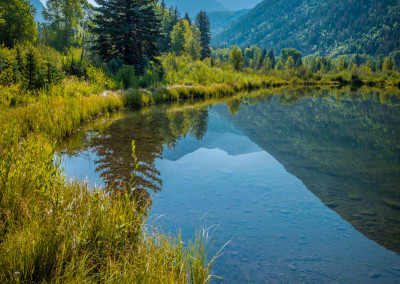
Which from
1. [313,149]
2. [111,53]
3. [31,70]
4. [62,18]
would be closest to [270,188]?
[313,149]

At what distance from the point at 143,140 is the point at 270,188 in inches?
170

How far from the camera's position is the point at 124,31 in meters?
19.5

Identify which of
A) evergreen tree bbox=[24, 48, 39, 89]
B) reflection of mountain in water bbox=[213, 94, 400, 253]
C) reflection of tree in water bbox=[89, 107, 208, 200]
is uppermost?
evergreen tree bbox=[24, 48, 39, 89]

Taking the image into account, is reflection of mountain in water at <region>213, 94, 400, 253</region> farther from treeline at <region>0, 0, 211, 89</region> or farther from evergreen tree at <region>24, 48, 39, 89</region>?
evergreen tree at <region>24, 48, 39, 89</region>

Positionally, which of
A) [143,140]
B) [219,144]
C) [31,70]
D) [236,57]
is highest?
[236,57]

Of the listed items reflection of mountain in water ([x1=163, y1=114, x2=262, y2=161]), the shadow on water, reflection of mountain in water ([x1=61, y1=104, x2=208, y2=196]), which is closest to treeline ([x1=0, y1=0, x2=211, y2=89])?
the shadow on water

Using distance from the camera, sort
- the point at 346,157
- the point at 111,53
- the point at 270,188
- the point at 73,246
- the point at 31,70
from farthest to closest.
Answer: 1. the point at 111,53
2. the point at 31,70
3. the point at 346,157
4. the point at 270,188
5. the point at 73,246

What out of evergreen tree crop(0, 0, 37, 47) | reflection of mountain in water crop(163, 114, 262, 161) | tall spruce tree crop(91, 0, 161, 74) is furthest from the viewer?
evergreen tree crop(0, 0, 37, 47)

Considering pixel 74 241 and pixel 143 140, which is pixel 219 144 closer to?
pixel 143 140

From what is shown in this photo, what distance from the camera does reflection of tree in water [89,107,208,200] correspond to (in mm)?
5543

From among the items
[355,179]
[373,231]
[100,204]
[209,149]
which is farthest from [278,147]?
[100,204]

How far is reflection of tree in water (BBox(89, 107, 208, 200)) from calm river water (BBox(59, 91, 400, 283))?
0.11 ft

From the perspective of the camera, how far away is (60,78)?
11883 mm

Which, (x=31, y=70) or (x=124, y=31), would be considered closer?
(x=31, y=70)
